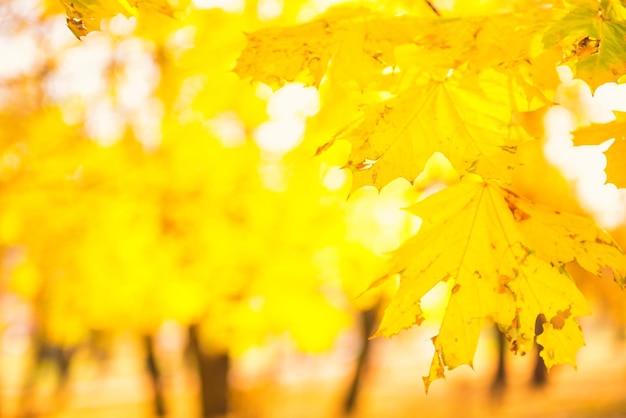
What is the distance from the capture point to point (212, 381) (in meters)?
11.7

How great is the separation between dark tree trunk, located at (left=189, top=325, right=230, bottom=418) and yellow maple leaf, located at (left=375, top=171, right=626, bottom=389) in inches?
414

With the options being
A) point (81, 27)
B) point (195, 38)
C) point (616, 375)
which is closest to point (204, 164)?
point (195, 38)

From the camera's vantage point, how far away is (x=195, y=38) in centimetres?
576

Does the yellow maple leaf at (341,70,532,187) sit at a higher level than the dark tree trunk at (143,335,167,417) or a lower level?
higher

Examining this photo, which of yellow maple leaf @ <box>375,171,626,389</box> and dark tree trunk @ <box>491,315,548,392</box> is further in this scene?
dark tree trunk @ <box>491,315,548,392</box>

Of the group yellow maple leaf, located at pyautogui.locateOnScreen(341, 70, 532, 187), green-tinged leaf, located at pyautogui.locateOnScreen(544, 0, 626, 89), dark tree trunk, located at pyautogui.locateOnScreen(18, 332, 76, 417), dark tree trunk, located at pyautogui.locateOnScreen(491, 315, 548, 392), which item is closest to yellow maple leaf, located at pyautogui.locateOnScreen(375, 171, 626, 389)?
yellow maple leaf, located at pyautogui.locateOnScreen(341, 70, 532, 187)

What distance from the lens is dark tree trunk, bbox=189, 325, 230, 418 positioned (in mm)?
11609

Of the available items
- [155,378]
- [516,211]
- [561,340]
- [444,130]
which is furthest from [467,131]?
[155,378]

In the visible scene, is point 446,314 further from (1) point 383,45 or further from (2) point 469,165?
(1) point 383,45

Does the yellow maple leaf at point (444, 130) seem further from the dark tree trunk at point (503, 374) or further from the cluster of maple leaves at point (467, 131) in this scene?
the dark tree trunk at point (503, 374)

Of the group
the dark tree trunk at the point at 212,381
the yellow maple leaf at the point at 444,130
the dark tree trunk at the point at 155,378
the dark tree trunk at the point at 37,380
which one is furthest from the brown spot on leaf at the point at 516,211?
the dark tree trunk at the point at 155,378

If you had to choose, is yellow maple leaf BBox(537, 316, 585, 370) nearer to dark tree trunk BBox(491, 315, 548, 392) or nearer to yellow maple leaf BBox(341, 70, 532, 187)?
yellow maple leaf BBox(341, 70, 532, 187)

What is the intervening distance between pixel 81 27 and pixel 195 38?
4495 mm

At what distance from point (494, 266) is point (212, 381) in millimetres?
10904
